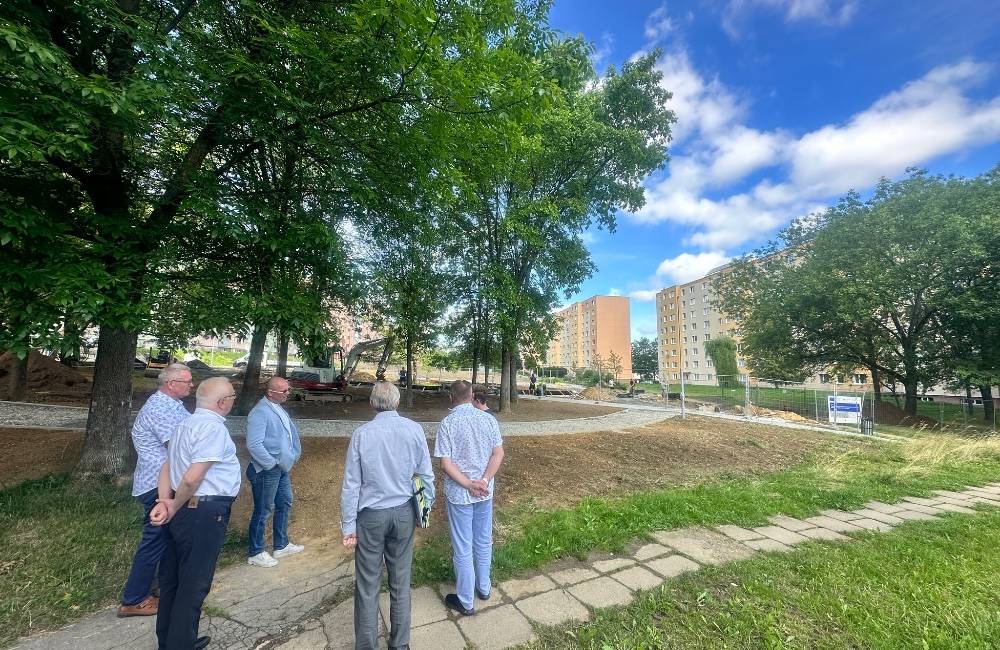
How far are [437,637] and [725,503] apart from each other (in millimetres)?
4284

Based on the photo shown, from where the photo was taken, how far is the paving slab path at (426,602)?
255cm

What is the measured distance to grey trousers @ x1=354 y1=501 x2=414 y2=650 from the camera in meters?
2.34

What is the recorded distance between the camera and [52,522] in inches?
159

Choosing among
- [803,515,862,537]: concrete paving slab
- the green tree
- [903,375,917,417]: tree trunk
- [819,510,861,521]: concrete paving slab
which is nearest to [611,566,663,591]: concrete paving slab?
[803,515,862,537]: concrete paving slab

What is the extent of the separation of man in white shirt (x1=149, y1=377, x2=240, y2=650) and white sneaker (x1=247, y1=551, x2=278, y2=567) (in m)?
1.03

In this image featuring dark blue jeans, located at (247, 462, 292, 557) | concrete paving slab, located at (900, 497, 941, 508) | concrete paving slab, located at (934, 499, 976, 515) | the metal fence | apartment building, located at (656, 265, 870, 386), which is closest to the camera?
dark blue jeans, located at (247, 462, 292, 557)

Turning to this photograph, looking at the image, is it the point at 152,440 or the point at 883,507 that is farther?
the point at 883,507

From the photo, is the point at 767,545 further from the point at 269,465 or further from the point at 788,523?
the point at 269,465

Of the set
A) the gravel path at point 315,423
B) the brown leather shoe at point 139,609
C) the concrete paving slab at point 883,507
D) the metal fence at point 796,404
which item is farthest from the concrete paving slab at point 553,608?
the metal fence at point 796,404

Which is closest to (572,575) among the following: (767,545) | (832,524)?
(767,545)

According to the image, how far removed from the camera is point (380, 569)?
2422mm

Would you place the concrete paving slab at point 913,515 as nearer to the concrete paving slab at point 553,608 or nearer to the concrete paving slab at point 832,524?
the concrete paving slab at point 832,524

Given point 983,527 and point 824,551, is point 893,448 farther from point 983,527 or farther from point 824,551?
point 824,551

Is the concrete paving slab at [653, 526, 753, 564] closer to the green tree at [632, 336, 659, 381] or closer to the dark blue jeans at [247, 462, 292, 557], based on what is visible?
the dark blue jeans at [247, 462, 292, 557]
